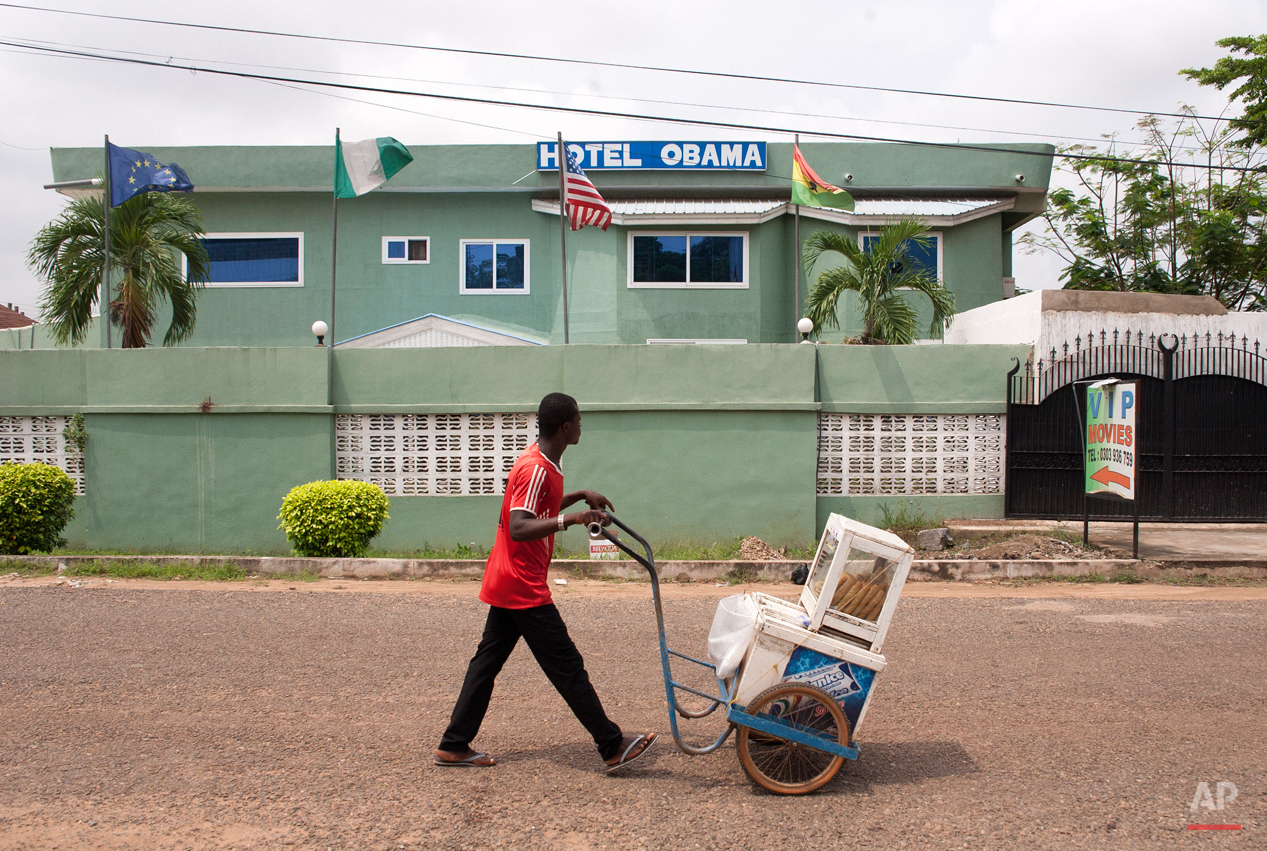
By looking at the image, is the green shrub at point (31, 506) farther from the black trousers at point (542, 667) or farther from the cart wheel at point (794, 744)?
the cart wheel at point (794, 744)

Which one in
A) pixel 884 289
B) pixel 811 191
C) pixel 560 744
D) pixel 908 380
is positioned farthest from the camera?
pixel 811 191

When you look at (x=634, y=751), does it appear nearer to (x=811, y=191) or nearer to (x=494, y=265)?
(x=811, y=191)

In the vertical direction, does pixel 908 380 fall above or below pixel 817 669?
above

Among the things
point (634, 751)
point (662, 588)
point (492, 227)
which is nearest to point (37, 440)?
point (662, 588)

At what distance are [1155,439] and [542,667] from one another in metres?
10.7

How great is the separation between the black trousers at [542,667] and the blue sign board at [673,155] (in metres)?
15.8

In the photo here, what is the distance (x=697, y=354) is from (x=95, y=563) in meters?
7.38

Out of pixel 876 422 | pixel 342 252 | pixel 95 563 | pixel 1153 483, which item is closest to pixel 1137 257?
pixel 1153 483

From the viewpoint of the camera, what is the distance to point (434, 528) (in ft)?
37.6

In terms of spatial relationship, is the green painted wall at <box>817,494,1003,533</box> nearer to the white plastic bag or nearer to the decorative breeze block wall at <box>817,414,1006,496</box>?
the decorative breeze block wall at <box>817,414,1006,496</box>

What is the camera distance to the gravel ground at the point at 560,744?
3.63 metres

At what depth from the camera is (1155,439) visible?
1184cm

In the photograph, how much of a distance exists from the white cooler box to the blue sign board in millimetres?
15980

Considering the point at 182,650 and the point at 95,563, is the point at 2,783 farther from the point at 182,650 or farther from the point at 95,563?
the point at 95,563
